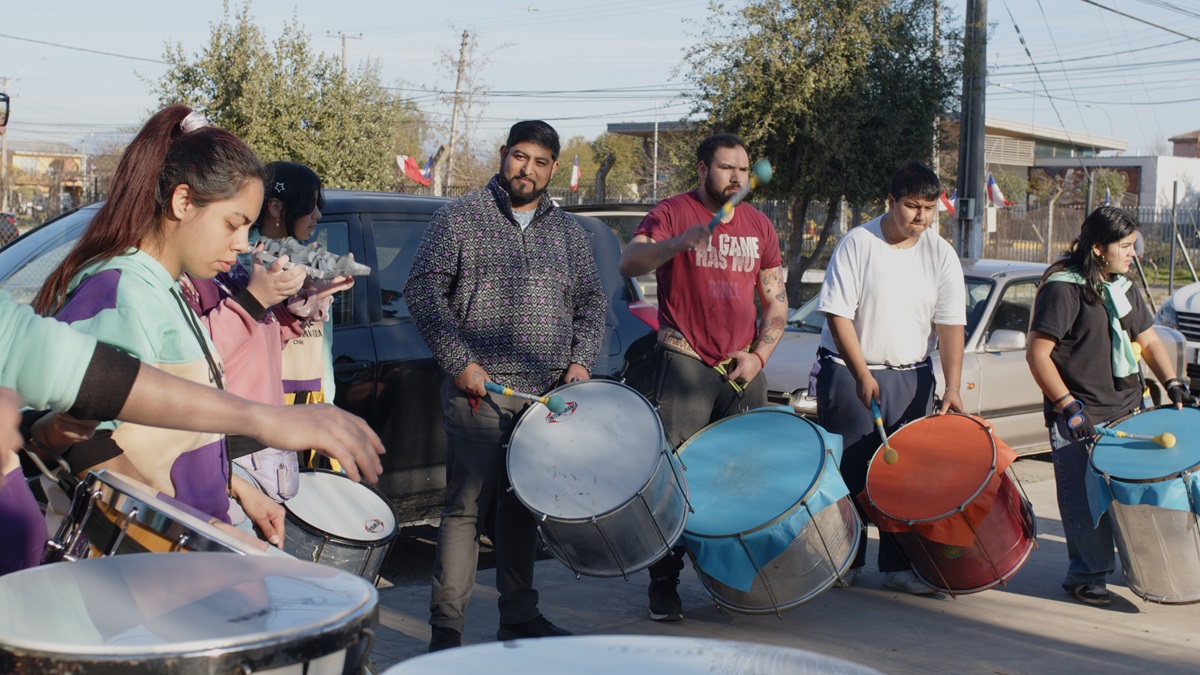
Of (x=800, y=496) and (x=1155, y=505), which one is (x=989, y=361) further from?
(x=800, y=496)

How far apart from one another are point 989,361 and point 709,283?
4151mm

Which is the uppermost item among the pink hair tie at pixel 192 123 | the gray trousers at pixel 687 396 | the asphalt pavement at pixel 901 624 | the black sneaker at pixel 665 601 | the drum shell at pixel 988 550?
the pink hair tie at pixel 192 123

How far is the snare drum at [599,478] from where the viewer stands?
416 cm

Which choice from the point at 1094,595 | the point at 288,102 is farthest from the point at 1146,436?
the point at 288,102

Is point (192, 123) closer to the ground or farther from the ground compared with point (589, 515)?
farther from the ground

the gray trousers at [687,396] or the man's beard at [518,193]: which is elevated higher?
the man's beard at [518,193]

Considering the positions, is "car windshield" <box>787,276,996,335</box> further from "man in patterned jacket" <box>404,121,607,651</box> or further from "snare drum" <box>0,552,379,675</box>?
"snare drum" <box>0,552,379,675</box>

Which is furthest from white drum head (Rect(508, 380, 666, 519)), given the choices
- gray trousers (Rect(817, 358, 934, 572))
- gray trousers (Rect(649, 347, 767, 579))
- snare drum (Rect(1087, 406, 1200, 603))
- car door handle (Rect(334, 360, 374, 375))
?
snare drum (Rect(1087, 406, 1200, 603))

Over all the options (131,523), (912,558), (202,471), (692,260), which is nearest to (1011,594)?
(912,558)

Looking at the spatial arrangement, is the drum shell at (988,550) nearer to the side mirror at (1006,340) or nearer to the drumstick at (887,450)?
the drumstick at (887,450)

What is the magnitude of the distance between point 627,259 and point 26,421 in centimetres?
321

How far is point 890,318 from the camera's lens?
5.72 metres

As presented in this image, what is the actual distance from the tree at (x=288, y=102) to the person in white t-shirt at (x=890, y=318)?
16.2 m

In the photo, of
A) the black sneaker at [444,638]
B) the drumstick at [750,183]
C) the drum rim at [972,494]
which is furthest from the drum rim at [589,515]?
the drum rim at [972,494]
